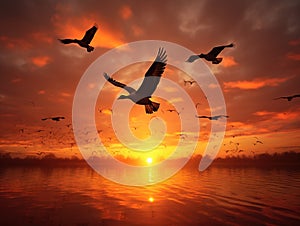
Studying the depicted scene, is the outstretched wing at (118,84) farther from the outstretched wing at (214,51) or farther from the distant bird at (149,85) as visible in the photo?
the outstretched wing at (214,51)

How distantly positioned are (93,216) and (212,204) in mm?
9576

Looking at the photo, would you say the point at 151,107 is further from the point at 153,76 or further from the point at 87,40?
the point at 87,40

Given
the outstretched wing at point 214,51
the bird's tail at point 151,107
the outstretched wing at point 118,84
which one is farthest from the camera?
the outstretched wing at point 214,51

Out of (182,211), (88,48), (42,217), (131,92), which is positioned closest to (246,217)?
(182,211)

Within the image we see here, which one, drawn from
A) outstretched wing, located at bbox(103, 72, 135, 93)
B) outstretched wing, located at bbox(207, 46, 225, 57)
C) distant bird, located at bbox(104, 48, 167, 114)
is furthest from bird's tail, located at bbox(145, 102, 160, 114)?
outstretched wing, located at bbox(207, 46, 225, 57)

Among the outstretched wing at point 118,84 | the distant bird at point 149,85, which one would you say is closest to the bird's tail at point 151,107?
the distant bird at point 149,85

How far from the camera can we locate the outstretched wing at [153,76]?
11984mm

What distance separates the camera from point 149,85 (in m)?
12.6

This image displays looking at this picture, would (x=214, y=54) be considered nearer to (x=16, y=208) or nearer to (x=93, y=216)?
(x=93, y=216)

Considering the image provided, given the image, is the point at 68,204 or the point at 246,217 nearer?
the point at 246,217

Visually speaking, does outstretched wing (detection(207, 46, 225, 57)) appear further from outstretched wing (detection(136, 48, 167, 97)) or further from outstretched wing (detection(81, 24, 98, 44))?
outstretched wing (detection(81, 24, 98, 44))

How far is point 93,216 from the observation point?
51.6 ft

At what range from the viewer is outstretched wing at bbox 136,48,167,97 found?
472 inches

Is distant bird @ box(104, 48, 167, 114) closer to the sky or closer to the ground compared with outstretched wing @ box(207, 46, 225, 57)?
closer to the ground
